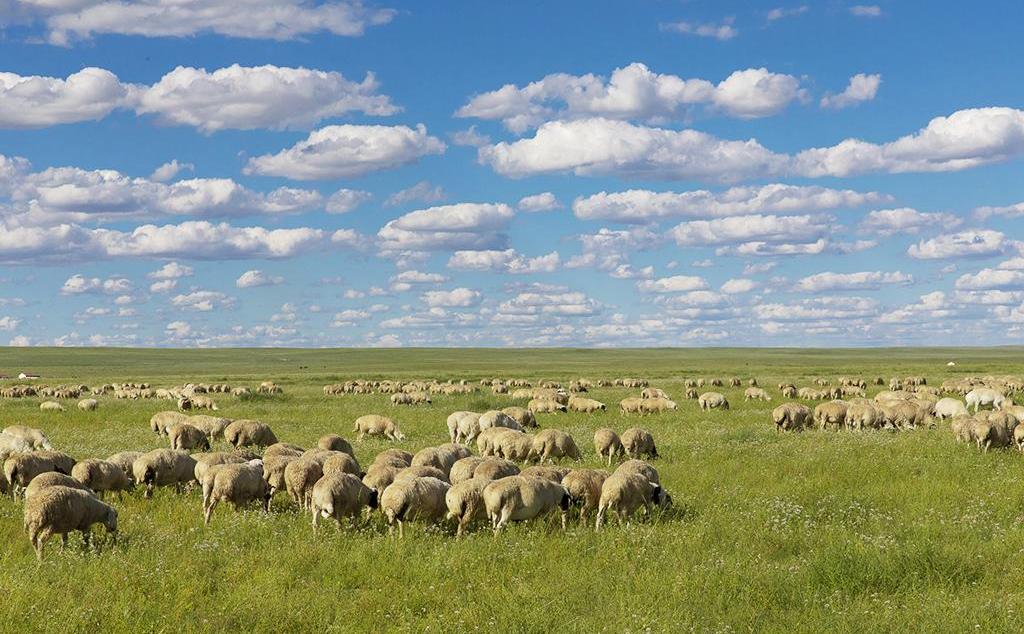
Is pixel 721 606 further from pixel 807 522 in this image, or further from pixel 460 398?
pixel 460 398

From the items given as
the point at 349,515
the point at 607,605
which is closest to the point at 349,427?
the point at 349,515

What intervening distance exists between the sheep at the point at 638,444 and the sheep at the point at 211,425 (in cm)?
1244

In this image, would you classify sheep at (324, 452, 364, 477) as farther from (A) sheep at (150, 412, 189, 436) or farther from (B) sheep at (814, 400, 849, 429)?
(B) sheep at (814, 400, 849, 429)

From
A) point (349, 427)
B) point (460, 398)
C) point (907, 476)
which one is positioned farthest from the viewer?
point (460, 398)

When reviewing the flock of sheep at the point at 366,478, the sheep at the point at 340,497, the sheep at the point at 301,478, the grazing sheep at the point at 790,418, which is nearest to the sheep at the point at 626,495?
the flock of sheep at the point at 366,478

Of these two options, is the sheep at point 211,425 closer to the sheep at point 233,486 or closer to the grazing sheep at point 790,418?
the sheep at point 233,486

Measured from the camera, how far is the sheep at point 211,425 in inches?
1078

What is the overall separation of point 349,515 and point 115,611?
16.7ft

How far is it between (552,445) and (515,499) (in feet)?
25.3

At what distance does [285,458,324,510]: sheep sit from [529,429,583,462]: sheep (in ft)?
22.4

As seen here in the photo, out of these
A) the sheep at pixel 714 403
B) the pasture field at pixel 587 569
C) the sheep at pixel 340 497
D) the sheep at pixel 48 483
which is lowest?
the pasture field at pixel 587 569

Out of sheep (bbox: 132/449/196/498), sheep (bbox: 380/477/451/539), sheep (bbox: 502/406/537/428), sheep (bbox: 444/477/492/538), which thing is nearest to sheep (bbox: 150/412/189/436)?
sheep (bbox: 502/406/537/428)

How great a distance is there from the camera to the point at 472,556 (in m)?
12.5

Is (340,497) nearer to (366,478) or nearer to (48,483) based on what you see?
(366,478)
